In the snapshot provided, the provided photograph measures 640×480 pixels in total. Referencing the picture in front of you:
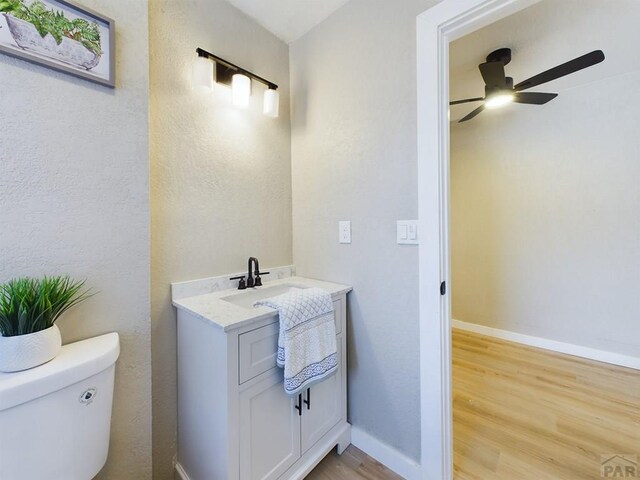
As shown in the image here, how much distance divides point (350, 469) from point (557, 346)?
235 cm

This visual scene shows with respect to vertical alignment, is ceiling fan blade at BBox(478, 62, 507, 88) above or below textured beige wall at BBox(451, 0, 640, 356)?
above

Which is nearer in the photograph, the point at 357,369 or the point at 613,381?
the point at 357,369

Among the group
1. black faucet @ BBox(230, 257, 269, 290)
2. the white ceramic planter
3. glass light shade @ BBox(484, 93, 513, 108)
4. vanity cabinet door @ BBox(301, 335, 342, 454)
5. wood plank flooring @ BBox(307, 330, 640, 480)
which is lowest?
wood plank flooring @ BBox(307, 330, 640, 480)

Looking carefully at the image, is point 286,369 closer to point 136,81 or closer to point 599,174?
point 136,81

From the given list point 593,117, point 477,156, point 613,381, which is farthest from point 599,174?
point 613,381

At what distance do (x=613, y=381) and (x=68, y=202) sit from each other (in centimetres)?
344

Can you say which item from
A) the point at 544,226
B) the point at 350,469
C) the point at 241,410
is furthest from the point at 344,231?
the point at 544,226

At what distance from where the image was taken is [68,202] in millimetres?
914

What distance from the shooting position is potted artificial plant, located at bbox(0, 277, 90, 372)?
2.37 feet

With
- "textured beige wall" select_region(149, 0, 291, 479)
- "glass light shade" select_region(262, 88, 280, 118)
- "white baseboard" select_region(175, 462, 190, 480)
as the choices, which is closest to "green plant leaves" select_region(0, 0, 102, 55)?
"textured beige wall" select_region(149, 0, 291, 479)

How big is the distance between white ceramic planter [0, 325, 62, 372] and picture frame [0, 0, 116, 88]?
2.79 ft

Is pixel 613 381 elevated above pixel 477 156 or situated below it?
below

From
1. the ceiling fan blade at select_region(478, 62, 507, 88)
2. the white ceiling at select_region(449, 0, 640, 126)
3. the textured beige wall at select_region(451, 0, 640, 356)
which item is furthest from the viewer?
the textured beige wall at select_region(451, 0, 640, 356)

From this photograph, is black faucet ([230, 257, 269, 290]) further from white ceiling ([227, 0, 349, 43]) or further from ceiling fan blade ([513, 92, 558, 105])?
A: ceiling fan blade ([513, 92, 558, 105])
